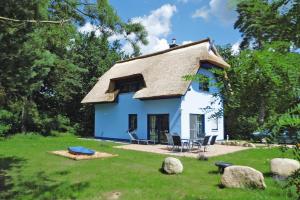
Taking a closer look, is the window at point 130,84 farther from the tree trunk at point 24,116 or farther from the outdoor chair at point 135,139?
the tree trunk at point 24,116

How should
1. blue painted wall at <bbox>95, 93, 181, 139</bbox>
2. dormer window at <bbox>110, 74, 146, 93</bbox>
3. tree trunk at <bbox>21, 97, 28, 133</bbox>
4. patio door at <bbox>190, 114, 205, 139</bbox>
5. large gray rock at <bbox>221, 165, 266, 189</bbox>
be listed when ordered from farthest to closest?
tree trunk at <bbox>21, 97, 28, 133</bbox> < dormer window at <bbox>110, 74, 146, 93</bbox> < patio door at <bbox>190, 114, 205, 139</bbox> < blue painted wall at <bbox>95, 93, 181, 139</bbox> < large gray rock at <bbox>221, 165, 266, 189</bbox>

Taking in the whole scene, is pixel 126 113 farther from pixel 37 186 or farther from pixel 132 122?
pixel 37 186

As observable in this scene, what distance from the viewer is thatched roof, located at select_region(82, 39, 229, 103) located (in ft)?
67.7

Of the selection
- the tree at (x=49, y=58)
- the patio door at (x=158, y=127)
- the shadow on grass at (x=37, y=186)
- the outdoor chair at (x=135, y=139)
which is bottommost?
the shadow on grass at (x=37, y=186)

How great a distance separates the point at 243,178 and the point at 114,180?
357 centimetres

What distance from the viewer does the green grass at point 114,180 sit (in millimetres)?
7652

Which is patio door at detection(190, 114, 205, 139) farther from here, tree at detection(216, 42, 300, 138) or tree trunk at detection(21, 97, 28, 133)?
tree at detection(216, 42, 300, 138)

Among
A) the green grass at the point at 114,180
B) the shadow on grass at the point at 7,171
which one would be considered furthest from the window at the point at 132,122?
the shadow on grass at the point at 7,171

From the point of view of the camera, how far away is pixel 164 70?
74.7 feet

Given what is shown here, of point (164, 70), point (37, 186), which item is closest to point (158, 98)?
point (164, 70)

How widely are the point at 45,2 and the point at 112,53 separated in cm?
2953

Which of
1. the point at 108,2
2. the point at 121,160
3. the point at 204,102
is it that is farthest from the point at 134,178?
the point at 204,102

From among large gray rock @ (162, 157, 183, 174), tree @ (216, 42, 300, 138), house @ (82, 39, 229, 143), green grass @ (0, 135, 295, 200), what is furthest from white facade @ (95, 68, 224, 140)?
tree @ (216, 42, 300, 138)

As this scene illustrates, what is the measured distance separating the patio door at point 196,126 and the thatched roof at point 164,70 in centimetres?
277
